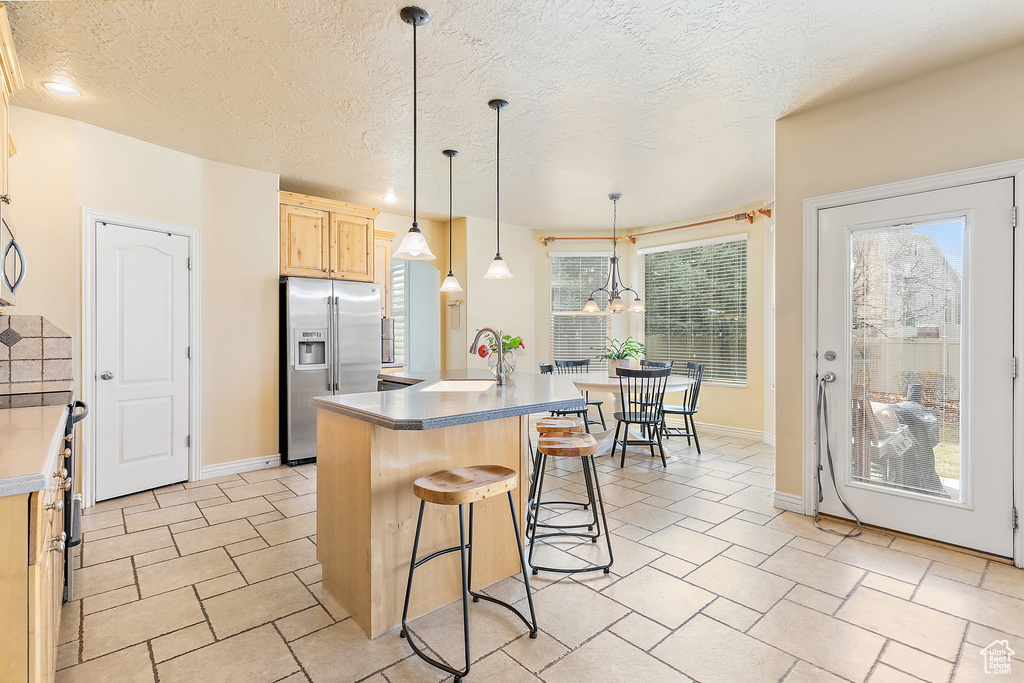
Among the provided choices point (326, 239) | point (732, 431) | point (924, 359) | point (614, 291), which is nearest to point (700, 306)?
point (614, 291)

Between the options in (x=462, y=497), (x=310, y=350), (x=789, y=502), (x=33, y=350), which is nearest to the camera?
(x=462, y=497)

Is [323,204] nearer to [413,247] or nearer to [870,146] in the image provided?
[413,247]

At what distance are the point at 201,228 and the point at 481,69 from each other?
275 centimetres

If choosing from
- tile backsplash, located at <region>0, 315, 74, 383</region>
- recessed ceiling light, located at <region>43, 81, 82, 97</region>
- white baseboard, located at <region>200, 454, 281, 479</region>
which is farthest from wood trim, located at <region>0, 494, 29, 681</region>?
white baseboard, located at <region>200, 454, 281, 479</region>

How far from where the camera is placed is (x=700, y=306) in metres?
5.99

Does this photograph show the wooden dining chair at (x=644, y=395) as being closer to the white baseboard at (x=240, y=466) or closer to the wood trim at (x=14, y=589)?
the white baseboard at (x=240, y=466)

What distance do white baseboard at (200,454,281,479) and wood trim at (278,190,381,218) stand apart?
2.30 metres

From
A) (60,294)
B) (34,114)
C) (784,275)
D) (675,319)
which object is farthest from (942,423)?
(34,114)

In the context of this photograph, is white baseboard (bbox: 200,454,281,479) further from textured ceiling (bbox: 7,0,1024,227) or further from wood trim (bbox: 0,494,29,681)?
wood trim (bbox: 0,494,29,681)

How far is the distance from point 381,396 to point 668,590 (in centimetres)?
160

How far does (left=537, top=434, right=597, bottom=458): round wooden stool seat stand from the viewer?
92.4 inches

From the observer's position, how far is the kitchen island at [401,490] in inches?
76.1

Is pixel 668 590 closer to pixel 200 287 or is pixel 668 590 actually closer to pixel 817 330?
pixel 817 330

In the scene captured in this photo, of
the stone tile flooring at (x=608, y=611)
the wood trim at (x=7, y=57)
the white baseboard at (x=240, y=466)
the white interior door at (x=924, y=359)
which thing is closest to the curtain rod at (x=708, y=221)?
the white interior door at (x=924, y=359)
